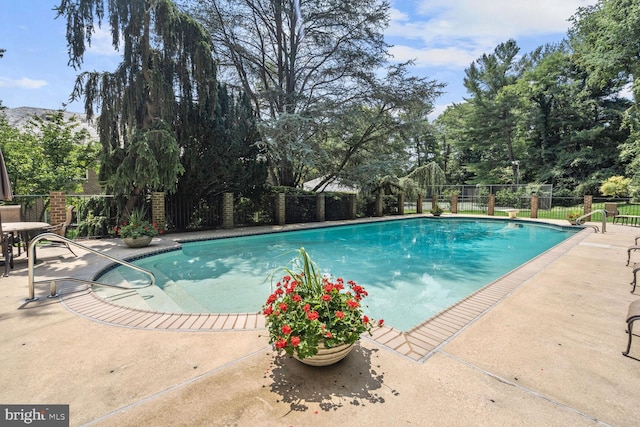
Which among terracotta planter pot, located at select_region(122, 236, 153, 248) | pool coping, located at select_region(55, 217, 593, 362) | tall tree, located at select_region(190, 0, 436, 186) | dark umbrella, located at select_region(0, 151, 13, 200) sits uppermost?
tall tree, located at select_region(190, 0, 436, 186)

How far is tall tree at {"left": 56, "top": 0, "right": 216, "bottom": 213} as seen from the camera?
351 inches

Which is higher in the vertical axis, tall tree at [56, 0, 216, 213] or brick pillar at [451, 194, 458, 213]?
tall tree at [56, 0, 216, 213]

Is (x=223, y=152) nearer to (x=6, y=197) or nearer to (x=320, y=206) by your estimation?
(x=320, y=206)

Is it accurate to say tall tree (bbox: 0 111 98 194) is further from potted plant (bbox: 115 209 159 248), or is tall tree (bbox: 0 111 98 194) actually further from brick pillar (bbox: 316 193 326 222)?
brick pillar (bbox: 316 193 326 222)

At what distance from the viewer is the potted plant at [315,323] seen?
2197 millimetres

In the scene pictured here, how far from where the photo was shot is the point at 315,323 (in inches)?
87.9

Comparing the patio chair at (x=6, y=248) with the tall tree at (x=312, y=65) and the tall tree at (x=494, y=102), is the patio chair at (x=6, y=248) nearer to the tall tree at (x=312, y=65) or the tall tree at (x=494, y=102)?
the tall tree at (x=312, y=65)

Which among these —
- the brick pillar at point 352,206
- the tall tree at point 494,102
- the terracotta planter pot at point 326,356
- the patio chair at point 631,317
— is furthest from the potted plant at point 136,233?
the tall tree at point 494,102

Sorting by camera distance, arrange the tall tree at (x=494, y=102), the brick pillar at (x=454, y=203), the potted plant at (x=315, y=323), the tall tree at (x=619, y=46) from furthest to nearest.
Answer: the tall tree at (x=494, y=102) → the brick pillar at (x=454, y=203) → the tall tree at (x=619, y=46) → the potted plant at (x=315, y=323)

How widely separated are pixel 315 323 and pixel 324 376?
52cm

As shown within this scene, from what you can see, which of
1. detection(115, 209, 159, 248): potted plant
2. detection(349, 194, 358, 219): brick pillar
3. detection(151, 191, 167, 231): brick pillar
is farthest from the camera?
detection(349, 194, 358, 219): brick pillar

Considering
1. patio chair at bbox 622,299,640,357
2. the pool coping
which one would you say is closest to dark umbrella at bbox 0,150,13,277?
the pool coping

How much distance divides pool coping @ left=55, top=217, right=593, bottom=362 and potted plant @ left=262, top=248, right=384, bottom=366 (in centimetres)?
74

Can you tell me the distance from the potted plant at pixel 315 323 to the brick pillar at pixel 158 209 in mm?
Answer: 9404
